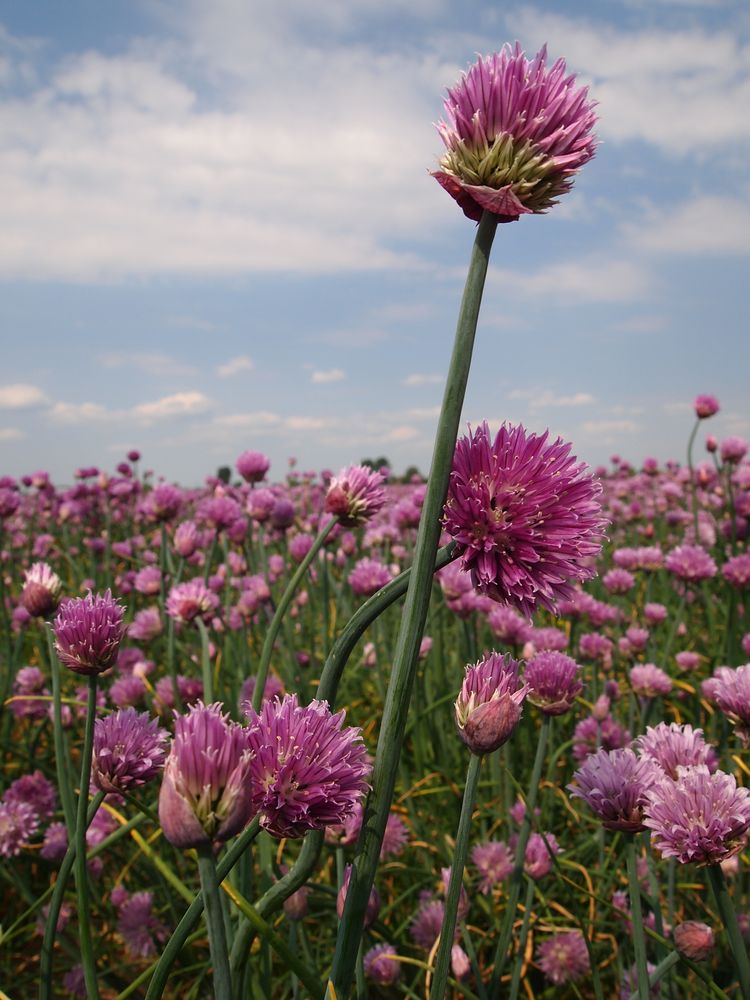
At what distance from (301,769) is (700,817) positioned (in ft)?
Result: 1.60

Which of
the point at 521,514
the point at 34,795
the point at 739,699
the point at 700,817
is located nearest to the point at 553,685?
the point at 739,699

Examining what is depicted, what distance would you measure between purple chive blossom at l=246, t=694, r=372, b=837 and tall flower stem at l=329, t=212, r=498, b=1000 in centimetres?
6

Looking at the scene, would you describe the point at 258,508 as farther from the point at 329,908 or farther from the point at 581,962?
the point at 581,962

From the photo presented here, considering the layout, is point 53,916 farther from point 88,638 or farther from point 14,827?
point 14,827

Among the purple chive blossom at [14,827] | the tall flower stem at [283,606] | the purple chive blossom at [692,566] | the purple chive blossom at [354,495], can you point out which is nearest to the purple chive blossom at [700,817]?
the tall flower stem at [283,606]

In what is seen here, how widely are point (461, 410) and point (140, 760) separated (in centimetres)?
65

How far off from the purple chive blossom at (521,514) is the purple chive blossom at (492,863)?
1179 millimetres

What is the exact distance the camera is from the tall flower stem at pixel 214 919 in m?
0.54

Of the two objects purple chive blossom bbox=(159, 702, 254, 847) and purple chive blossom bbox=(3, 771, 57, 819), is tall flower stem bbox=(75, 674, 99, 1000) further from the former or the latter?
purple chive blossom bbox=(3, 771, 57, 819)

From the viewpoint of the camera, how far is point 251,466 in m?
2.67

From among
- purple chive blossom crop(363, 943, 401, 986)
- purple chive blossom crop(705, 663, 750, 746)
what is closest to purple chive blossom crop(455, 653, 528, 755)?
purple chive blossom crop(705, 663, 750, 746)

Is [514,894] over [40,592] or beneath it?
beneath

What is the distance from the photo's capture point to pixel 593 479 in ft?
2.45

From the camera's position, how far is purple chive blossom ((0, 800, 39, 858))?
5.49ft
